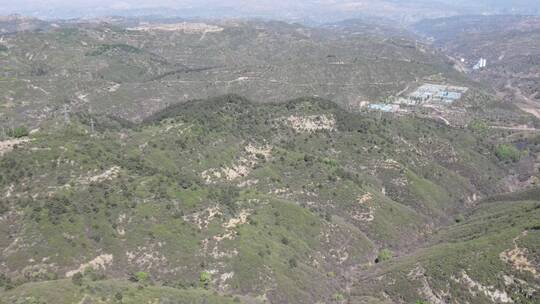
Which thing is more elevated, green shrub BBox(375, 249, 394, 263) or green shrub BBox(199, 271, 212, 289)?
green shrub BBox(199, 271, 212, 289)

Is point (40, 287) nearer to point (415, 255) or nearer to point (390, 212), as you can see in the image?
point (415, 255)

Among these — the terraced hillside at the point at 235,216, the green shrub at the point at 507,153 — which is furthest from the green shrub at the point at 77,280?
the green shrub at the point at 507,153

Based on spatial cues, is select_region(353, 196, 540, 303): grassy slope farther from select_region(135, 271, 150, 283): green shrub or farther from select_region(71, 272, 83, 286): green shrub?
select_region(71, 272, 83, 286): green shrub

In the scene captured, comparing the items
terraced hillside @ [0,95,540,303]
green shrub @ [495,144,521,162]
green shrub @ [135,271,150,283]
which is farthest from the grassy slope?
green shrub @ [495,144,521,162]

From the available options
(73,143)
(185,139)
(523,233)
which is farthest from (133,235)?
Answer: (523,233)

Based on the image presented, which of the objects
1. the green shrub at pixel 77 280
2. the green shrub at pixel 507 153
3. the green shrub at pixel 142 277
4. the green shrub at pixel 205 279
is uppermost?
the green shrub at pixel 77 280

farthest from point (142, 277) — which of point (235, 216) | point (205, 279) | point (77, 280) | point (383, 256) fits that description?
point (383, 256)

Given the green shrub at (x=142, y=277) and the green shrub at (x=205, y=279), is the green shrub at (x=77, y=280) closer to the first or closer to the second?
the green shrub at (x=142, y=277)
